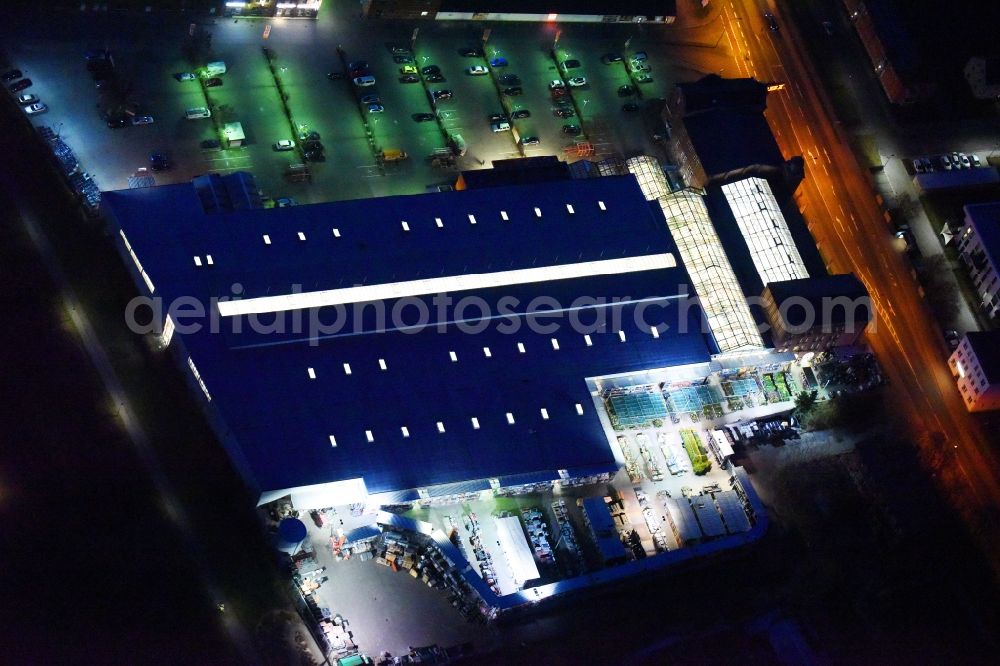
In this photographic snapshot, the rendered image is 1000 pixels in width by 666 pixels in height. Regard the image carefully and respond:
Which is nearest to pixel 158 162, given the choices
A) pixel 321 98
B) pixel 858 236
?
pixel 321 98

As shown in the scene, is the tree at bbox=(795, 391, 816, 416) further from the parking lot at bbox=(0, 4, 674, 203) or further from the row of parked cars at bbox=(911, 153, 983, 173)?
the row of parked cars at bbox=(911, 153, 983, 173)

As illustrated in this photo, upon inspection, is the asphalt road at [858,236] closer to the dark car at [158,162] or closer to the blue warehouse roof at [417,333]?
the blue warehouse roof at [417,333]

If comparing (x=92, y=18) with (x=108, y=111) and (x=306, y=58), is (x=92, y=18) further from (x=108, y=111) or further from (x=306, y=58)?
(x=306, y=58)

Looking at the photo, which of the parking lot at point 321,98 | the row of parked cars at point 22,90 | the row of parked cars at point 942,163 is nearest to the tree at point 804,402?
the parking lot at point 321,98

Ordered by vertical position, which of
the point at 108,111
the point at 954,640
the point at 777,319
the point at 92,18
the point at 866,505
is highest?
the point at 92,18

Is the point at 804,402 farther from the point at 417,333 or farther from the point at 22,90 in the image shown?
the point at 22,90

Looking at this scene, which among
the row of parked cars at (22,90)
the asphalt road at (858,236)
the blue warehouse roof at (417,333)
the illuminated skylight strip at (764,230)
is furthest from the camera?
the illuminated skylight strip at (764,230)

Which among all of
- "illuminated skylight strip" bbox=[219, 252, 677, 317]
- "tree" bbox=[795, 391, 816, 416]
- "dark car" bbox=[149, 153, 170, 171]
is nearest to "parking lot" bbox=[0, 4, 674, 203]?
"dark car" bbox=[149, 153, 170, 171]

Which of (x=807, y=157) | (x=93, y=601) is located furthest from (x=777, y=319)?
(x=93, y=601)

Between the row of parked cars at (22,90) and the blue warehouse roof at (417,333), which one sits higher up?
the row of parked cars at (22,90)
